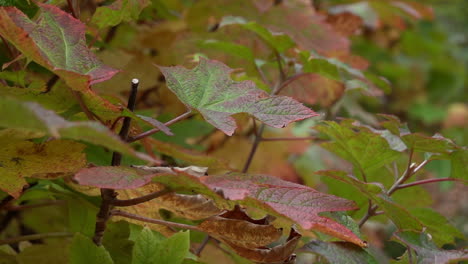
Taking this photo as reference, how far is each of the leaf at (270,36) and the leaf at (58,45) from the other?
291mm

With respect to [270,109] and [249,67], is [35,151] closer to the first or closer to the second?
[270,109]

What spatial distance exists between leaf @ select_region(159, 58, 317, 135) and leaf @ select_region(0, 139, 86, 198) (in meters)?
0.10

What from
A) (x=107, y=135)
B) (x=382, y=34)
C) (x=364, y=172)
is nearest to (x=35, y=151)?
(x=107, y=135)

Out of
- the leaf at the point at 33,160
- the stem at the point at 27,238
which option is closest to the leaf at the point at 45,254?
the stem at the point at 27,238

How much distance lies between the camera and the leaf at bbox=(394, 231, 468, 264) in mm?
483

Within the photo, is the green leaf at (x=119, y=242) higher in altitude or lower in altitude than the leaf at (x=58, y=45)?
lower

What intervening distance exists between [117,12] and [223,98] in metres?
0.15

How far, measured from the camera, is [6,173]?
1.54 ft

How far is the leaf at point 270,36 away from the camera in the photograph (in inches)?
28.5

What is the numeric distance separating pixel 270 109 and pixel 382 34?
2.28 meters

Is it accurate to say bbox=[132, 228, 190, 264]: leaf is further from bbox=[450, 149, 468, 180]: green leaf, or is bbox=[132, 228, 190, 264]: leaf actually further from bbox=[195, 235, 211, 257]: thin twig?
bbox=[450, 149, 468, 180]: green leaf

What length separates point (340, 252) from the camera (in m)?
0.52

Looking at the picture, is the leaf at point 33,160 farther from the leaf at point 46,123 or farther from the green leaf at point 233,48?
the green leaf at point 233,48

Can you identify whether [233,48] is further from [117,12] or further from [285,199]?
[285,199]
